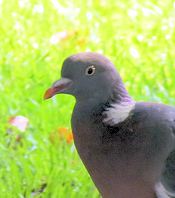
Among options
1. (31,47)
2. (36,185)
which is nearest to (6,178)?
(36,185)

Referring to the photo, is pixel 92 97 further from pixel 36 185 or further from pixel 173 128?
pixel 36 185

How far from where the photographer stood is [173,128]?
2465mm

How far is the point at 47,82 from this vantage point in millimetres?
3975

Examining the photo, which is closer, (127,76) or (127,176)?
(127,176)

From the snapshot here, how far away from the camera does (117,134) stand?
2.50 metres

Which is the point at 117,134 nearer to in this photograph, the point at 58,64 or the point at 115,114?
the point at 115,114

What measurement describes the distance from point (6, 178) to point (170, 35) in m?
1.64

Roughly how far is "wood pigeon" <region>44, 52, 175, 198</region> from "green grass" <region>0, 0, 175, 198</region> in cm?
64

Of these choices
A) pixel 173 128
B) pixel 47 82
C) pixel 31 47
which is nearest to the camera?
pixel 173 128

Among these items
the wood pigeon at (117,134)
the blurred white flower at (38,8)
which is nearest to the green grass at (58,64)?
the blurred white flower at (38,8)

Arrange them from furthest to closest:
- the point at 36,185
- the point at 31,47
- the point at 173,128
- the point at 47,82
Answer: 1. the point at 31,47
2. the point at 47,82
3. the point at 36,185
4. the point at 173,128

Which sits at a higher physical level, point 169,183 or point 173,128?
point 173,128

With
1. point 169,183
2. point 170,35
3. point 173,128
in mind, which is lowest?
point 170,35

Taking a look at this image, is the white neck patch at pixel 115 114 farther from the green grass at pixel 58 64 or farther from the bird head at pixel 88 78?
the green grass at pixel 58 64
